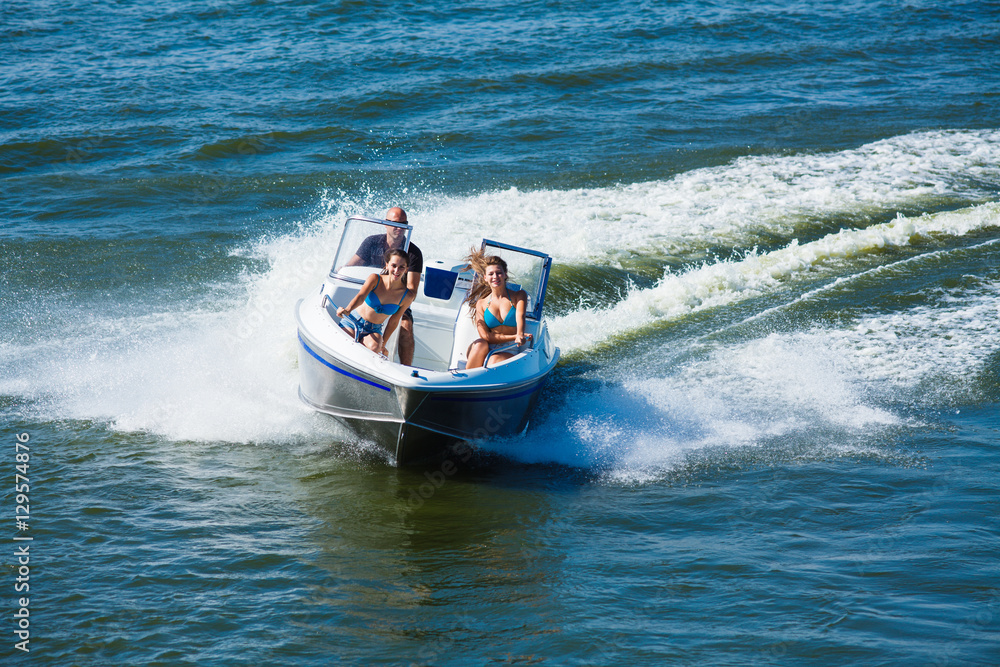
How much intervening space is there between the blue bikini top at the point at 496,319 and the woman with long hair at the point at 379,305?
67cm

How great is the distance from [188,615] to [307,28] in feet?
64.5

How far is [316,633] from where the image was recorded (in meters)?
5.05

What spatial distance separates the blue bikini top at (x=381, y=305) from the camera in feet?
23.9

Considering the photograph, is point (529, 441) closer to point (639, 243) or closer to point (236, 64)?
point (639, 243)

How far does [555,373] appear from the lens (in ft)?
29.9

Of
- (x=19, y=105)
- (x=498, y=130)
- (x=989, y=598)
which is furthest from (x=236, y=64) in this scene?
(x=989, y=598)

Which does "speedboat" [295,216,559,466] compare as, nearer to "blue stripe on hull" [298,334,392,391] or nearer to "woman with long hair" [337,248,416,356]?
"blue stripe on hull" [298,334,392,391]

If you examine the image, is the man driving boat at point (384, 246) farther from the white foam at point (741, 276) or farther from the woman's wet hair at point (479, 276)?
the white foam at point (741, 276)

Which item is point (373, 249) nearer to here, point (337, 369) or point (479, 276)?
point (479, 276)

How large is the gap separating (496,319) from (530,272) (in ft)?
3.00

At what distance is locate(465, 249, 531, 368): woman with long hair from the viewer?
7250 millimetres

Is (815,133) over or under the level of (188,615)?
over

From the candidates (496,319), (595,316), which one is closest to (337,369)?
(496,319)

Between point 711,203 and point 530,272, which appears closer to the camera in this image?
point 530,272
